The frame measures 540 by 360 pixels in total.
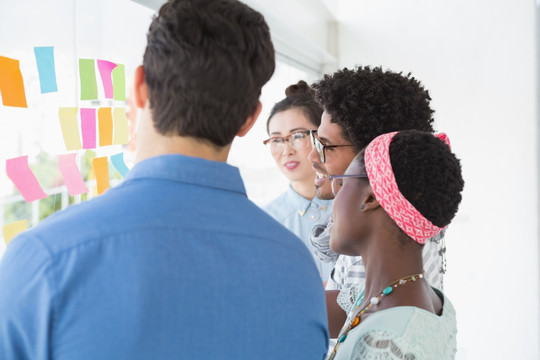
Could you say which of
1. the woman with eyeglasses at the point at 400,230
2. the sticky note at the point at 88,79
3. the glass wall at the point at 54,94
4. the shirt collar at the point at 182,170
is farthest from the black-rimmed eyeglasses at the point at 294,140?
the shirt collar at the point at 182,170

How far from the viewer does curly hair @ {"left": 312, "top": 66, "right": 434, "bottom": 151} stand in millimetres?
1438

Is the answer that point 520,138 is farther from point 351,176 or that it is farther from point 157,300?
point 157,300

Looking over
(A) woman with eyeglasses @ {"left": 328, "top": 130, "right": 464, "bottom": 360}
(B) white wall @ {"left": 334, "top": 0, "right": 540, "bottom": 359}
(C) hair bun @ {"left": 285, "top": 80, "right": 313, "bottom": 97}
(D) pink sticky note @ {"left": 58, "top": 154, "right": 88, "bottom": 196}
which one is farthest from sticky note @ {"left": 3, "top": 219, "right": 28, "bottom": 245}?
(B) white wall @ {"left": 334, "top": 0, "right": 540, "bottom": 359}

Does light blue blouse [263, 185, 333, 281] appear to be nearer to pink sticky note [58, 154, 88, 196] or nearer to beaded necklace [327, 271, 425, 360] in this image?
pink sticky note [58, 154, 88, 196]

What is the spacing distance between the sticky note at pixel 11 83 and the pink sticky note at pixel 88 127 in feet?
0.70

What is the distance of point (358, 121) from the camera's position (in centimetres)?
145

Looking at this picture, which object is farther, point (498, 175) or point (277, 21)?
point (498, 175)

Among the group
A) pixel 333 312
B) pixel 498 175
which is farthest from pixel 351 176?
pixel 498 175

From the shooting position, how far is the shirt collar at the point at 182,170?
2.19 feet

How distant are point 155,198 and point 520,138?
147 inches

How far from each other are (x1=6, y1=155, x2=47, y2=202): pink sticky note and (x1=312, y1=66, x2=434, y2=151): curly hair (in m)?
0.80

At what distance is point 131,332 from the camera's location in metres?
0.60

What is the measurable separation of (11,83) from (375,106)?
890mm

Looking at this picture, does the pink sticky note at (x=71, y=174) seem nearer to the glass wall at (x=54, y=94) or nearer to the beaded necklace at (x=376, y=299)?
the glass wall at (x=54, y=94)
